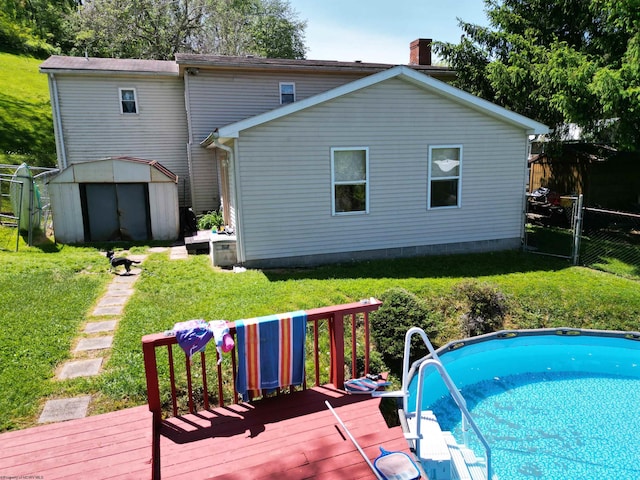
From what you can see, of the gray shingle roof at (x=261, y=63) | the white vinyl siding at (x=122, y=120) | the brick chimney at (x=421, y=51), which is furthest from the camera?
the brick chimney at (x=421, y=51)

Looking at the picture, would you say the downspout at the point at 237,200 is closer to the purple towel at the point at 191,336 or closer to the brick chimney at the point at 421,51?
the purple towel at the point at 191,336

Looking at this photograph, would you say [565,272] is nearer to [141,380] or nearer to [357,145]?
[357,145]

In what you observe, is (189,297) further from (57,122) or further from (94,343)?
(57,122)

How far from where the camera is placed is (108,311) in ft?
22.8

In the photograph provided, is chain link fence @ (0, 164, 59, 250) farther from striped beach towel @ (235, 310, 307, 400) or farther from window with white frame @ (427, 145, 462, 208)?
window with white frame @ (427, 145, 462, 208)

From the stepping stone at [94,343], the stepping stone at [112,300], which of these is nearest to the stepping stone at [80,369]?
the stepping stone at [94,343]

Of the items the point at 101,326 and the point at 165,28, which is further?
the point at 165,28

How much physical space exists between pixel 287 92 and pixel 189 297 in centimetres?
932

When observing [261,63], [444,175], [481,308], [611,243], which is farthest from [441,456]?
[261,63]

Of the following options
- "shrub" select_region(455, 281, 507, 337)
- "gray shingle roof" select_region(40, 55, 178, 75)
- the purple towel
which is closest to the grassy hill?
"gray shingle roof" select_region(40, 55, 178, 75)

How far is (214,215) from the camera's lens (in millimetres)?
13297

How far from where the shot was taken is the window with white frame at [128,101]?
47.3 feet

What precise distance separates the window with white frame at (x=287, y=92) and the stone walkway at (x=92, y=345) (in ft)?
27.1

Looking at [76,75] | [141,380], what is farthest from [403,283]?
[76,75]
